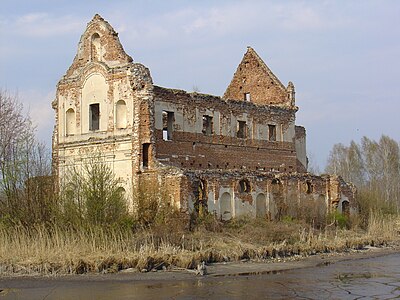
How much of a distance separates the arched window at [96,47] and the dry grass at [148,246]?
10575 millimetres

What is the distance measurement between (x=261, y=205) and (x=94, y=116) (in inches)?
364

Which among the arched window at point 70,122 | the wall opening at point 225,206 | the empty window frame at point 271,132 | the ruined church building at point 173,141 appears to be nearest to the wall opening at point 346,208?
the ruined church building at point 173,141

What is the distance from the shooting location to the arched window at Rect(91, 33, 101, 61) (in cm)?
3288

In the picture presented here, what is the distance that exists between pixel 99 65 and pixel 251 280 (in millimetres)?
16932

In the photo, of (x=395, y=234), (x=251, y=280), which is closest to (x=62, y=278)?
(x=251, y=280)

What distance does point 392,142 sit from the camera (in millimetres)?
65125

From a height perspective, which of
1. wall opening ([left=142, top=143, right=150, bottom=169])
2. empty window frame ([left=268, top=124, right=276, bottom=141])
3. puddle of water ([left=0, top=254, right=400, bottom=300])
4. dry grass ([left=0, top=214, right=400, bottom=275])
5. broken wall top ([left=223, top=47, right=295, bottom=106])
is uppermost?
broken wall top ([left=223, top=47, right=295, bottom=106])

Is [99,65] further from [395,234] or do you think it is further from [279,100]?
[395,234]

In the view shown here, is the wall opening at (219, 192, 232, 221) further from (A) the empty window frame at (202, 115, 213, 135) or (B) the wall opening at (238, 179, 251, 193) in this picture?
(A) the empty window frame at (202, 115, 213, 135)

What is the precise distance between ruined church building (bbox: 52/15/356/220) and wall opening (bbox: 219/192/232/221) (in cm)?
5

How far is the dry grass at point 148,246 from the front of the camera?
19609 mm

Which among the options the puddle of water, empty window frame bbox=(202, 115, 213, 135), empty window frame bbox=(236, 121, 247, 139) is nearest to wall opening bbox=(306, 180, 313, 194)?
empty window frame bbox=(236, 121, 247, 139)

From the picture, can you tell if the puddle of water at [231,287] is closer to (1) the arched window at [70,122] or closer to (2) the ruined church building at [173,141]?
(2) the ruined church building at [173,141]

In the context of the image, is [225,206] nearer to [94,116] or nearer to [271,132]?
[94,116]
